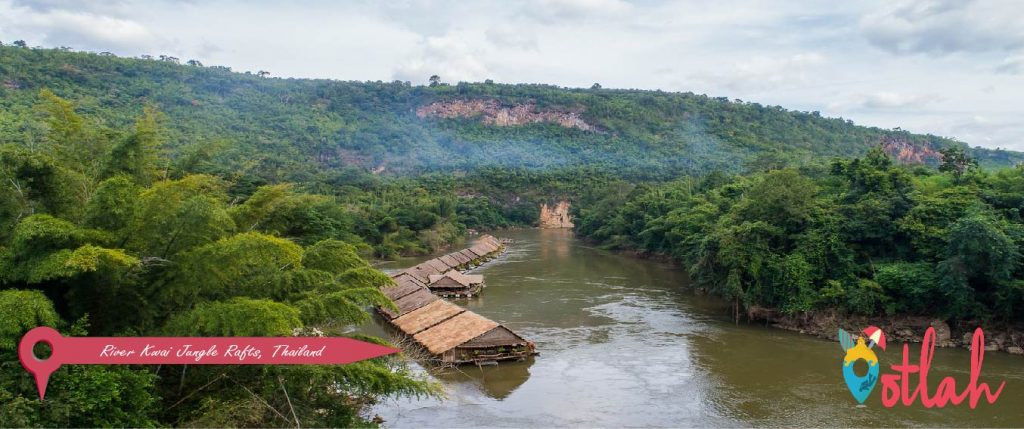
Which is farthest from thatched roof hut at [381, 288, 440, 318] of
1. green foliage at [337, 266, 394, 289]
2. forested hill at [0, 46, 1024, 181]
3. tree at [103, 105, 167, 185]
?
forested hill at [0, 46, 1024, 181]

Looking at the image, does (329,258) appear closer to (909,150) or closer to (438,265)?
(438,265)

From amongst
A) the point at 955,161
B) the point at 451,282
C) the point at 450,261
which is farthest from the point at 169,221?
the point at 955,161

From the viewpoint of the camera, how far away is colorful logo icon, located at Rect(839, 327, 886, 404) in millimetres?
17138

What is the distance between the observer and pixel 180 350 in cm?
940

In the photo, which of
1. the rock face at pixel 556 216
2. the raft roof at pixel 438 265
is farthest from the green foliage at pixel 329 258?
the rock face at pixel 556 216

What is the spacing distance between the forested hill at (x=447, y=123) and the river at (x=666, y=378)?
165ft

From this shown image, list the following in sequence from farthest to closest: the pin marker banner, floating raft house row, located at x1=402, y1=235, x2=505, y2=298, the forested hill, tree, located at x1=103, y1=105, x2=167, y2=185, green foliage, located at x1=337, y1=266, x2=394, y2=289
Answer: the forested hill
floating raft house row, located at x1=402, y1=235, x2=505, y2=298
green foliage, located at x1=337, y1=266, x2=394, y2=289
tree, located at x1=103, y1=105, x2=167, y2=185
the pin marker banner

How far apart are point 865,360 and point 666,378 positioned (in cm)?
638

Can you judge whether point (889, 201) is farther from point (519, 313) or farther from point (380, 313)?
point (380, 313)

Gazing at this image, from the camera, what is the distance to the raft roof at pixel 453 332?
1977 centimetres

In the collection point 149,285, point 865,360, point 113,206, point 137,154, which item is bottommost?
point 865,360

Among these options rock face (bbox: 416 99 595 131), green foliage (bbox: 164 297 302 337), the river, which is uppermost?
rock face (bbox: 416 99 595 131)

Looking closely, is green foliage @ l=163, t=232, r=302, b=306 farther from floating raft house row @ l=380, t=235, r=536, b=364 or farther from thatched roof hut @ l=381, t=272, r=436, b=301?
thatched roof hut @ l=381, t=272, r=436, b=301

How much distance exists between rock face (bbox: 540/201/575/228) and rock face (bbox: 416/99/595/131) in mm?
41170
